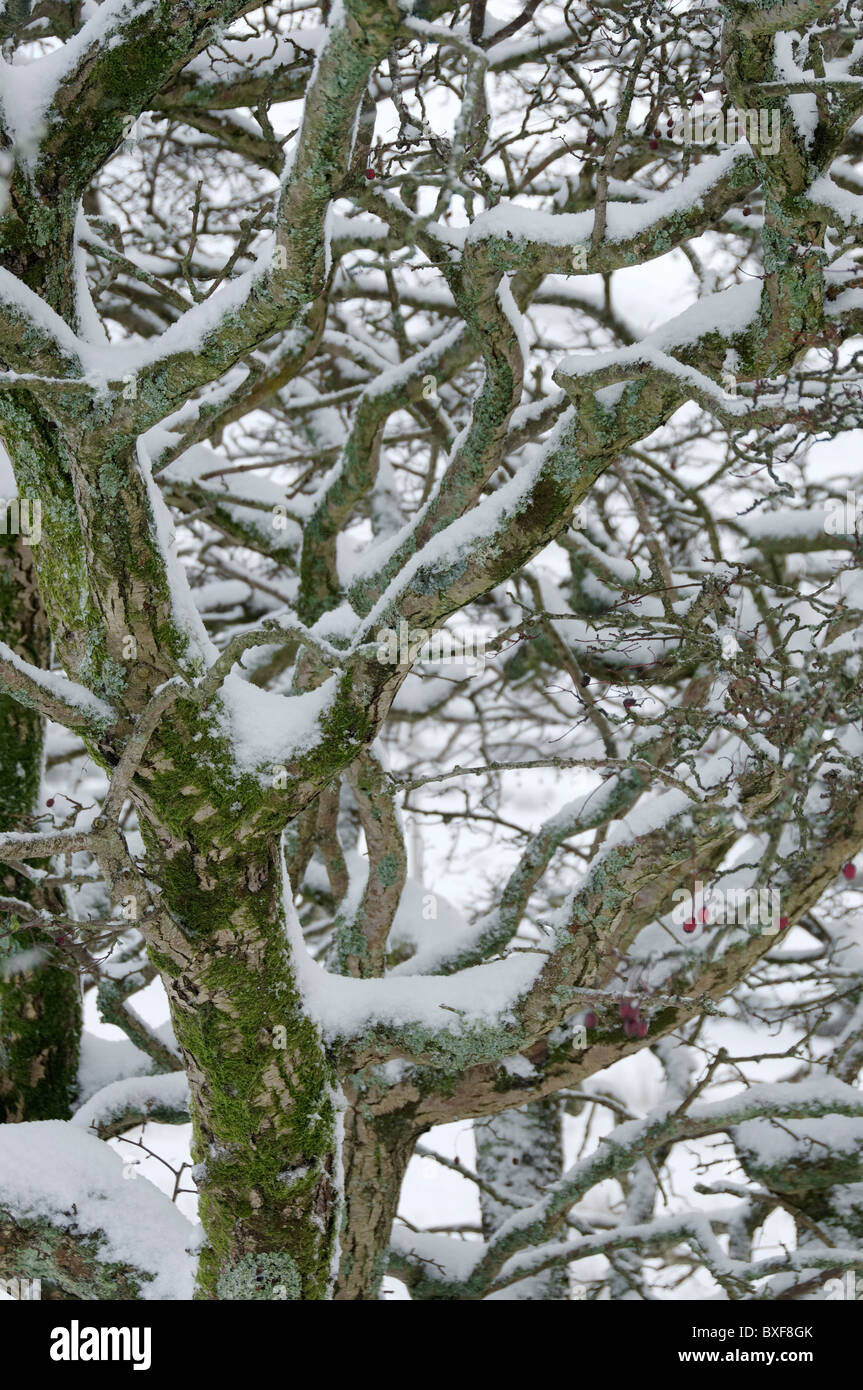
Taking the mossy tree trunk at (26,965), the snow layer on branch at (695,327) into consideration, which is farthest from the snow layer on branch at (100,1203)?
the snow layer on branch at (695,327)

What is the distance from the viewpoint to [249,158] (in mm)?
4184

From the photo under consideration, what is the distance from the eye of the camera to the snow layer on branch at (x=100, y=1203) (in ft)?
10.6

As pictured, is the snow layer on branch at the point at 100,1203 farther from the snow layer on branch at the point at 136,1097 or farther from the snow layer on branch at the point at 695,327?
the snow layer on branch at the point at 695,327

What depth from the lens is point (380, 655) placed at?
2.71 meters

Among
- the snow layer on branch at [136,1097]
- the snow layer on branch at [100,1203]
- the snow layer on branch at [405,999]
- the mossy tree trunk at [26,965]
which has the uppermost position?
the mossy tree trunk at [26,965]

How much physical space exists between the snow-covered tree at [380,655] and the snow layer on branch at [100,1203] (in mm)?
14

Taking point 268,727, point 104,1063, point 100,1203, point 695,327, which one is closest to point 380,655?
point 268,727

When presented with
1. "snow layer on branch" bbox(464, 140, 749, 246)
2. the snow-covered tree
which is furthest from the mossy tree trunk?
"snow layer on branch" bbox(464, 140, 749, 246)

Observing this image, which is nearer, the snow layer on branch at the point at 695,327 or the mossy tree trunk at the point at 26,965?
the snow layer on branch at the point at 695,327

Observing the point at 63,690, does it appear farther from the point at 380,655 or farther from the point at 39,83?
the point at 39,83

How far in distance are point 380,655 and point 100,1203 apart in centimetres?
200

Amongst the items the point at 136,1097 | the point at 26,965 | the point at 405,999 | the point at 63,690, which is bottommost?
the point at 136,1097

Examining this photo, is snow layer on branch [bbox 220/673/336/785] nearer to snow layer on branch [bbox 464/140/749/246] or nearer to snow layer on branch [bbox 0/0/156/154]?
snow layer on branch [bbox 464/140/749/246]
